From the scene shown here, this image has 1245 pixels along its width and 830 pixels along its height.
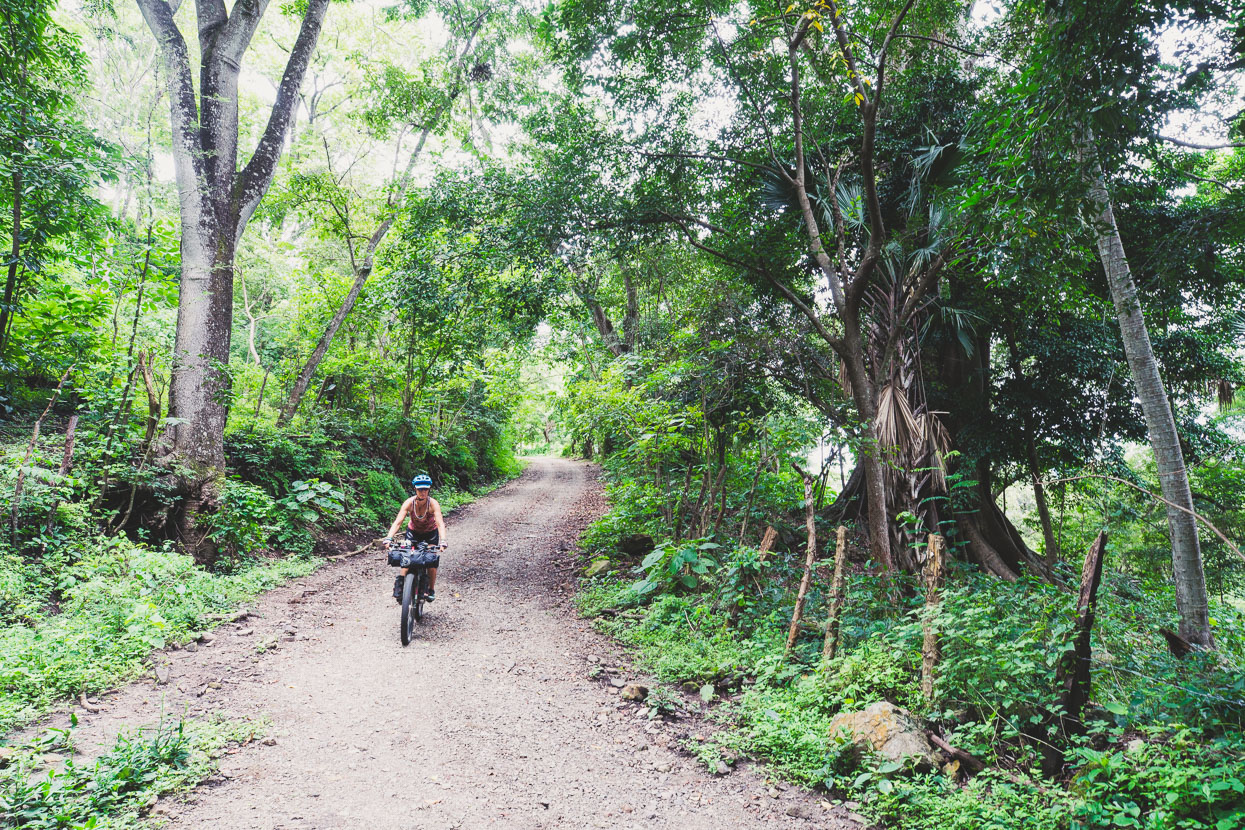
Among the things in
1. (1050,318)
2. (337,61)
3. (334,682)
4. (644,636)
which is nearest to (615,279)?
(337,61)

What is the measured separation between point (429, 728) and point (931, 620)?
3816 millimetres

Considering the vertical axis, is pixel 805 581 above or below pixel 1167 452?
below

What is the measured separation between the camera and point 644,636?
6332mm

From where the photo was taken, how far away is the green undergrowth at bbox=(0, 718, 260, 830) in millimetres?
2791

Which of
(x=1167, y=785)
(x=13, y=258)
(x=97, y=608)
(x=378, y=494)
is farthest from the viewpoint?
(x=378, y=494)

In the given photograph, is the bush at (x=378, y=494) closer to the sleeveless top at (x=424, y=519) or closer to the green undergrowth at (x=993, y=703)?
the sleeveless top at (x=424, y=519)

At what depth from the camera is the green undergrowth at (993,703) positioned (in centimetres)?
281

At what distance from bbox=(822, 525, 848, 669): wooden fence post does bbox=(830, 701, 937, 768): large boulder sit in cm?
74

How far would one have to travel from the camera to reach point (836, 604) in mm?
5000

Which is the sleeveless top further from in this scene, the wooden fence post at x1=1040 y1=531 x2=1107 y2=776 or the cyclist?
the wooden fence post at x1=1040 y1=531 x2=1107 y2=776

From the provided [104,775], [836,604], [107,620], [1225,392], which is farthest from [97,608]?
[1225,392]

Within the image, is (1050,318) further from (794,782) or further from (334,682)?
(334,682)

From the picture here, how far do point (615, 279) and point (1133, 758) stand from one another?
14.2m

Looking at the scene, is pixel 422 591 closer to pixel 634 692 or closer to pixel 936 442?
pixel 634 692
